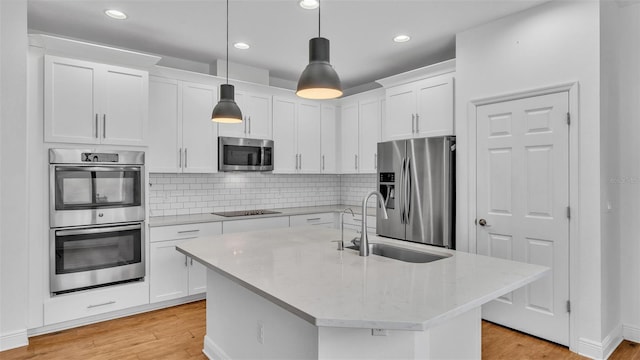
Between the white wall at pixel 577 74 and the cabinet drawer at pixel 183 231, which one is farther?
the cabinet drawer at pixel 183 231

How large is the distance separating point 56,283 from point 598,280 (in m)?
4.37

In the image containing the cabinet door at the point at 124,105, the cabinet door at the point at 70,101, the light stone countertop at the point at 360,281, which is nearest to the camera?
the light stone countertop at the point at 360,281

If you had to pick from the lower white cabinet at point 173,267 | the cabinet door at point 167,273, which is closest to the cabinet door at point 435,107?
the lower white cabinet at point 173,267

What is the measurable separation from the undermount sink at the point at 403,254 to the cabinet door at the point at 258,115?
101 inches

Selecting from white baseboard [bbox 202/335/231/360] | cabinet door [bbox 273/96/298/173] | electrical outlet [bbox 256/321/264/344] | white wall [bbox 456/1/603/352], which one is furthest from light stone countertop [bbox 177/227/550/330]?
cabinet door [bbox 273/96/298/173]

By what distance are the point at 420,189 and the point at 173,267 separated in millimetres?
2698

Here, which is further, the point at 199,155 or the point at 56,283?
the point at 199,155

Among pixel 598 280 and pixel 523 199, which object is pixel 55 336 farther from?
pixel 598 280

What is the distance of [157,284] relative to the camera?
143 inches

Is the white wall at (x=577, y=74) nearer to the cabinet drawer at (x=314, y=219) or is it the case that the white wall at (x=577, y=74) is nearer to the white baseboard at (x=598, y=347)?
the white baseboard at (x=598, y=347)

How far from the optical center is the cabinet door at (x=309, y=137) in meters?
5.07

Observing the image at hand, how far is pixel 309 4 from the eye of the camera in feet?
9.57

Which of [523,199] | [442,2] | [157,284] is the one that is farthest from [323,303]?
[157,284]

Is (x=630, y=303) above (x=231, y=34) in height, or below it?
below
